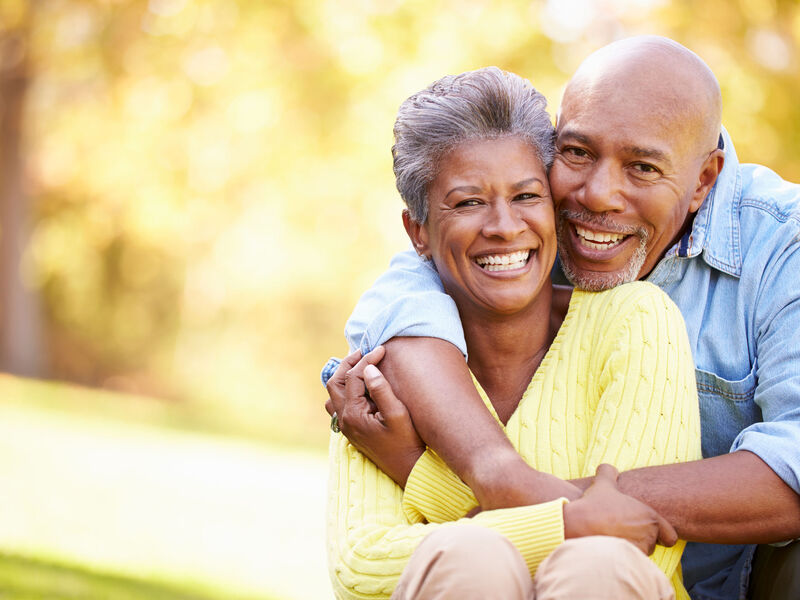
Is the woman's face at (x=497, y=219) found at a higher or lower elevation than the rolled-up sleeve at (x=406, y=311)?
higher

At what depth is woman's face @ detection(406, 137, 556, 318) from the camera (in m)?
2.92

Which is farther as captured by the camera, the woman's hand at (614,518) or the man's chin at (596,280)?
the man's chin at (596,280)

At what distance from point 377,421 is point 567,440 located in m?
0.55

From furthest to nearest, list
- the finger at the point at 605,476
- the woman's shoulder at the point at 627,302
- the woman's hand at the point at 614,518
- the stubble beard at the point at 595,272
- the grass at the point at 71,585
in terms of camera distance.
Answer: the grass at the point at 71,585, the stubble beard at the point at 595,272, the woman's shoulder at the point at 627,302, the finger at the point at 605,476, the woman's hand at the point at 614,518

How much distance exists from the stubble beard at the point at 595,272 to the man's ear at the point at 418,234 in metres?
→ 0.45

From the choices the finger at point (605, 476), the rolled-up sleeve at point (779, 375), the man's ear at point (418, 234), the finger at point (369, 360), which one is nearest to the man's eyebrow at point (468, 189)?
the man's ear at point (418, 234)

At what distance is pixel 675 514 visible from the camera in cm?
252

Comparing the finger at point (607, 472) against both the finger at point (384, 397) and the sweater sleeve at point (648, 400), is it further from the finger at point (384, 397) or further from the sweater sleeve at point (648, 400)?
the finger at point (384, 397)

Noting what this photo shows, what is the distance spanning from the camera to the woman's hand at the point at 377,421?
278 cm

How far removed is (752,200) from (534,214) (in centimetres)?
89

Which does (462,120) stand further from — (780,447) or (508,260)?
(780,447)

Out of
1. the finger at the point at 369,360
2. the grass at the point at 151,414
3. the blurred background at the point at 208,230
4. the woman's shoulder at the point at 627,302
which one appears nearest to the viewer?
the woman's shoulder at the point at 627,302

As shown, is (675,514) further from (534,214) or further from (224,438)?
(224,438)

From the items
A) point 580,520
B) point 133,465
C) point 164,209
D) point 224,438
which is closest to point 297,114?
point 164,209
